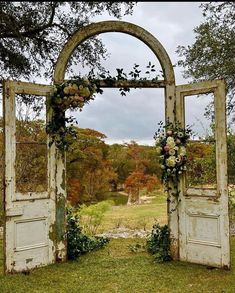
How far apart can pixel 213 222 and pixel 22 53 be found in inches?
142

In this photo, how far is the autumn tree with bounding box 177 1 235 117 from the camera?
6.05 metres

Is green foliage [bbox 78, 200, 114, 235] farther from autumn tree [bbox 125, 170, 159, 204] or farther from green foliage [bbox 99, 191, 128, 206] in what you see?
green foliage [bbox 99, 191, 128, 206]

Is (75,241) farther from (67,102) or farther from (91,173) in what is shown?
(91,173)

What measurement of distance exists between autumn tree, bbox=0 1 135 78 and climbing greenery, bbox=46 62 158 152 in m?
1.02

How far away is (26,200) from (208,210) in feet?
A: 7.01

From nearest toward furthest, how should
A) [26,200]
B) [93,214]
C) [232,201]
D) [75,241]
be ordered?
[26,200] < [75,241] < [232,201] < [93,214]

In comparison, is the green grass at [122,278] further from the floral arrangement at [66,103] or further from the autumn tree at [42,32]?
the autumn tree at [42,32]

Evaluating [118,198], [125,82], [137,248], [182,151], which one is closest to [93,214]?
[137,248]

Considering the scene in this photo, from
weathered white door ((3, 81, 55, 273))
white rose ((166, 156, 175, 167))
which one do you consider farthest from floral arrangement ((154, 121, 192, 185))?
weathered white door ((3, 81, 55, 273))

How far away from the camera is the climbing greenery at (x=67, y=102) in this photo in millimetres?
4191

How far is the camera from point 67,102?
418cm

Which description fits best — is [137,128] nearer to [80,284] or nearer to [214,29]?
[214,29]

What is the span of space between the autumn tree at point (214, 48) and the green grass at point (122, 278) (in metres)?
3.35

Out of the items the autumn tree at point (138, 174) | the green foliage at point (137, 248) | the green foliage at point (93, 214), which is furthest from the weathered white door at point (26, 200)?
the autumn tree at point (138, 174)
